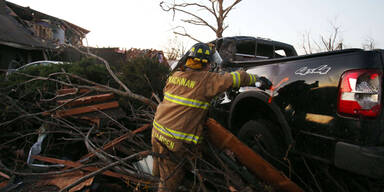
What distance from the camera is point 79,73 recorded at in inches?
194

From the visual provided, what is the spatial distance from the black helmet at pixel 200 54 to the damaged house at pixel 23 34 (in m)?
10.8

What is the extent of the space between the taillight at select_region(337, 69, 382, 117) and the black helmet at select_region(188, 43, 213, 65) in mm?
1226

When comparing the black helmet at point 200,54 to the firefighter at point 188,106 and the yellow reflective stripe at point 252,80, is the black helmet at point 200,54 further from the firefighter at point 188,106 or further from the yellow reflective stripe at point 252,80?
the yellow reflective stripe at point 252,80

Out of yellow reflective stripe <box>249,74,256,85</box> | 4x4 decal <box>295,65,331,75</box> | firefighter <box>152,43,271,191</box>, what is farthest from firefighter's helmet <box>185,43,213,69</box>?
4x4 decal <box>295,65,331,75</box>

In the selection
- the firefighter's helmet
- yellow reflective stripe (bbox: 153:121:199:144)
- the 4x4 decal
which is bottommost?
yellow reflective stripe (bbox: 153:121:199:144)

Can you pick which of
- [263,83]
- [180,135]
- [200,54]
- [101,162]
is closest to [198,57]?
[200,54]

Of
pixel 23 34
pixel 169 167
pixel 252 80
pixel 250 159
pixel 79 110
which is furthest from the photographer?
pixel 23 34

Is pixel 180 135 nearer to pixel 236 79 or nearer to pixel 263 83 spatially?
pixel 236 79

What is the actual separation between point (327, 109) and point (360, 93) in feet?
0.82

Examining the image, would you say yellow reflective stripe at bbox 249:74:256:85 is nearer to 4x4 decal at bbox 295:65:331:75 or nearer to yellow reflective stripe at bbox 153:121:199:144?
4x4 decal at bbox 295:65:331:75

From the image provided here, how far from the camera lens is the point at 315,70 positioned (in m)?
1.86

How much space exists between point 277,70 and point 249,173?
3.64 feet

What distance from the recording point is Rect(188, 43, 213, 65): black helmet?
2.21 metres

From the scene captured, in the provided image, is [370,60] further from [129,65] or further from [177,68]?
[129,65]
